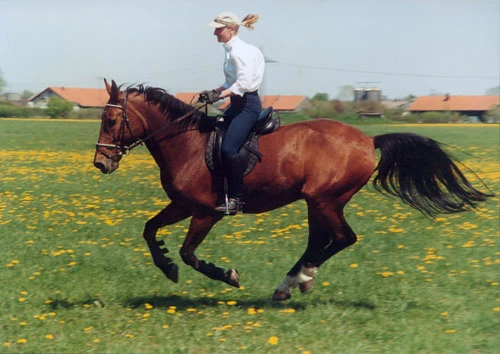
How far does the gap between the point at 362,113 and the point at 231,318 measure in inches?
2598

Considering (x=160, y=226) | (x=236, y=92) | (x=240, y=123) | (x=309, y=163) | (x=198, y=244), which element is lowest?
(x=198, y=244)

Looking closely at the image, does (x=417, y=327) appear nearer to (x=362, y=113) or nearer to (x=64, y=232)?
(x=64, y=232)

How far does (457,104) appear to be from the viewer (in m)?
112

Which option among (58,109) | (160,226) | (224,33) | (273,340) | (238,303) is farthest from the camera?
(58,109)

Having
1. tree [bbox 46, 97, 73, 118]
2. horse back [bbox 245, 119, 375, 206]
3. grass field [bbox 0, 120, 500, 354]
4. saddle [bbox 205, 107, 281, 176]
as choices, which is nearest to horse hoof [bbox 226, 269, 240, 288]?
grass field [bbox 0, 120, 500, 354]

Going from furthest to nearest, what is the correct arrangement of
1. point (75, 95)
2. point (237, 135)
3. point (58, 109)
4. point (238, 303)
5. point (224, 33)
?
1. point (75, 95)
2. point (58, 109)
3. point (238, 303)
4. point (237, 135)
5. point (224, 33)

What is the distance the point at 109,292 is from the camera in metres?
8.31

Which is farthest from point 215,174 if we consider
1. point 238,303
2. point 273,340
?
point 273,340

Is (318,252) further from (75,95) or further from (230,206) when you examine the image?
(75,95)

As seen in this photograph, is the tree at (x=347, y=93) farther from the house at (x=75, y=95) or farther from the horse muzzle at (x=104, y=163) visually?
the horse muzzle at (x=104, y=163)

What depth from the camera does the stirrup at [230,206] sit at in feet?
25.1

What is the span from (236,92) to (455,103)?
368ft

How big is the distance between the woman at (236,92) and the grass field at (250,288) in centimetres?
137

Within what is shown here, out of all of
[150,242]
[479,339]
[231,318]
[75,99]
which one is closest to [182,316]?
[231,318]
